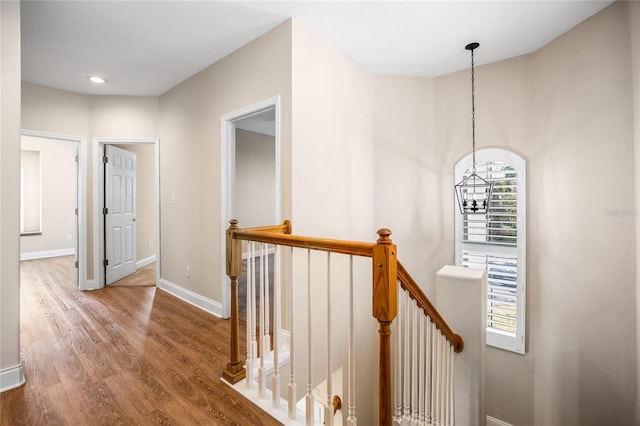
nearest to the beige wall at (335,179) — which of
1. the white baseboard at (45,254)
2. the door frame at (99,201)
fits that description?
the door frame at (99,201)

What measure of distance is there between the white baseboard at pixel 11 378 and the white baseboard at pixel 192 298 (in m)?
1.45

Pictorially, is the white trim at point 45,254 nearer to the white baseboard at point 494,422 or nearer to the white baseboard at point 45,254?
the white baseboard at point 45,254

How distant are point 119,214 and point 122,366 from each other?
9.36 ft

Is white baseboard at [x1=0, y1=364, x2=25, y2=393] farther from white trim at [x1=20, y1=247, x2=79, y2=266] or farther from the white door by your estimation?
white trim at [x1=20, y1=247, x2=79, y2=266]

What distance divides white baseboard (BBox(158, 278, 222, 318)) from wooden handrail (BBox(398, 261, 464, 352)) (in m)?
2.10

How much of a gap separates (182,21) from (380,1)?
62.7 inches

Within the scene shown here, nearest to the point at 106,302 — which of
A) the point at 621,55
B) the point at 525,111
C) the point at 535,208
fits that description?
the point at 535,208

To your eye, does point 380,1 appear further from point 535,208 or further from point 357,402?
point 357,402

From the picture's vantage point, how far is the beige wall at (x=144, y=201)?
5238 millimetres

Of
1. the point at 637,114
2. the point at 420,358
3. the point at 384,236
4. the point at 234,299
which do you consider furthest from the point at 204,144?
the point at 637,114

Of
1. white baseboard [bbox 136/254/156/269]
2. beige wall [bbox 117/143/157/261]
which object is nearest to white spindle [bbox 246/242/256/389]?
white baseboard [bbox 136/254/156/269]

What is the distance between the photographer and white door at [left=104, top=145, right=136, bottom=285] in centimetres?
408

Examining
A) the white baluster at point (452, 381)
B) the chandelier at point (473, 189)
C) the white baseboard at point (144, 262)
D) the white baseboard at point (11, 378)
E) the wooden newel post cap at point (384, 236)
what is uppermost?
the chandelier at point (473, 189)

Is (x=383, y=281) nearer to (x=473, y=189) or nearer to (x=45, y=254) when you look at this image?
(x=473, y=189)
